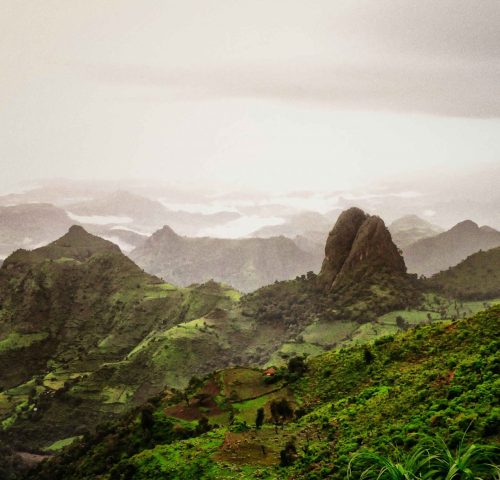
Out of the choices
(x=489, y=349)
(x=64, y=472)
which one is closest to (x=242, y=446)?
(x=489, y=349)

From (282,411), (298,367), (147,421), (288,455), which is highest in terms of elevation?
(288,455)

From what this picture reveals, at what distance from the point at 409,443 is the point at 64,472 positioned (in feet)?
384

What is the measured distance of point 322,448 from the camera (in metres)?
46.8

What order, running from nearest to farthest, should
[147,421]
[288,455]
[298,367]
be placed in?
[288,455] → [298,367] → [147,421]

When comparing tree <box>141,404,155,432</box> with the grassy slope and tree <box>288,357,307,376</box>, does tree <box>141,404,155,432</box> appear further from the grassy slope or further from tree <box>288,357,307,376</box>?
tree <box>288,357,307,376</box>

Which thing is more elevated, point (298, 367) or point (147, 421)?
point (298, 367)

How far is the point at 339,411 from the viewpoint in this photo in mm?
58312

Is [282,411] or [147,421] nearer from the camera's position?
[282,411]

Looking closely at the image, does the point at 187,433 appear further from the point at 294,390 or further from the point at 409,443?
the point at 409,443

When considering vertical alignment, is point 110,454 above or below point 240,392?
below

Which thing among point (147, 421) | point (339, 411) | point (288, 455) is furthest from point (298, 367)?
point (288, 455)

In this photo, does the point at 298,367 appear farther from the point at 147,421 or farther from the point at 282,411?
the point at 147,421

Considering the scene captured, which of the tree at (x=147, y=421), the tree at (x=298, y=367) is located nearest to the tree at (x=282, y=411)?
the tree at (x=298, y=367)

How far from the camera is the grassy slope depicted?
1564 inches
